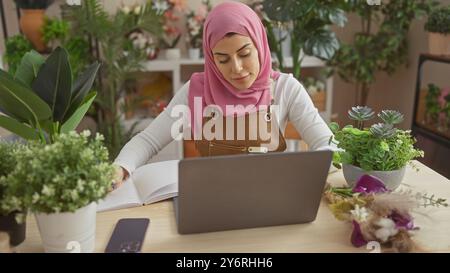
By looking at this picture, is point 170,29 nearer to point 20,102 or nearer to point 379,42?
point 379,42

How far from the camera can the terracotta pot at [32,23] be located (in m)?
2.55

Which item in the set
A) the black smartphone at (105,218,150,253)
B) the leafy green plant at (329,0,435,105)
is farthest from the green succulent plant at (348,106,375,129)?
the leafy green plant at (329,0,435,105)

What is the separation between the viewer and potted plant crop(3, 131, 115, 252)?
0.63 metres

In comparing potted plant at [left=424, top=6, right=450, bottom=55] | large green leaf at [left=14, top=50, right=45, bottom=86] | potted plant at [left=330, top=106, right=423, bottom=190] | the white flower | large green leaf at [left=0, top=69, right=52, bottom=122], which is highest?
potted plant at [left=424, top=6, right=450, bottom=55]

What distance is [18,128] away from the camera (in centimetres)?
84

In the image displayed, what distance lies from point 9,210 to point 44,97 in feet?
0.86

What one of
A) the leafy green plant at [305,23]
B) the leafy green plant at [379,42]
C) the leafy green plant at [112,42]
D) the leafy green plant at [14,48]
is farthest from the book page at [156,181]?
the leafy green plant at [379,42]

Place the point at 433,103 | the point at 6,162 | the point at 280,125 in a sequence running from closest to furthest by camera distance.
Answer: the point at 6,162 → the point at 280,125 → the point at 433,103

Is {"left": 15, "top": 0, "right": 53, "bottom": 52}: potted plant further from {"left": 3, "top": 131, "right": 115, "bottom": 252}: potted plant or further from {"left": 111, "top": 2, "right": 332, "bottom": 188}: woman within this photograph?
{"left": 3, "top": 131, "right": 115, "bottom": 252}: potted plant

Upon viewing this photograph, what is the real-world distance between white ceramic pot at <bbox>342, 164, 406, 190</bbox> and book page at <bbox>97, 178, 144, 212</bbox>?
505mm

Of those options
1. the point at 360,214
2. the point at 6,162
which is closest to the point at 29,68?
the point at 6,162

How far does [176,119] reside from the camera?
1411 millimetres

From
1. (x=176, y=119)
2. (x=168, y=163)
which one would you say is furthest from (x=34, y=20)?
(x=168, y=163)

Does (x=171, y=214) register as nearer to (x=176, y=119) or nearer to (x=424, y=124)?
(x=176, y=119)
